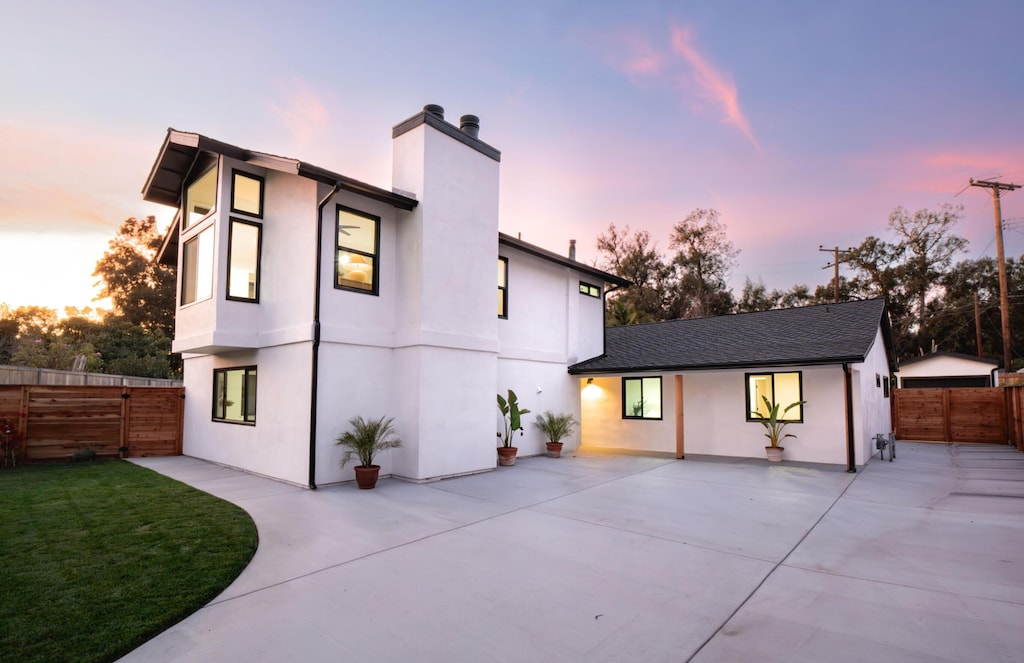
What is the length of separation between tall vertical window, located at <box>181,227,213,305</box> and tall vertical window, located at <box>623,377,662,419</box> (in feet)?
33.3

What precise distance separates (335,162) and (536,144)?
587 centimetres

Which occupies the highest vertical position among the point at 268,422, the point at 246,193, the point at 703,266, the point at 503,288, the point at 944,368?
the point at 703,266

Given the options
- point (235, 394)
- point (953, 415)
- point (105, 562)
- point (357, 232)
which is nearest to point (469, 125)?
point (357, 232)

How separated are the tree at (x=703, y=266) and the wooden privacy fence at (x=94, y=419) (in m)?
30.8

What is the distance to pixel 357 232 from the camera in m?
8.79

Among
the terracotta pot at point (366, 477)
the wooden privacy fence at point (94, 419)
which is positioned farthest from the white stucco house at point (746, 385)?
the wooden privacy fence at point (94, 419)

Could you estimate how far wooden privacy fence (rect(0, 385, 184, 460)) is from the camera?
9734 millimetres

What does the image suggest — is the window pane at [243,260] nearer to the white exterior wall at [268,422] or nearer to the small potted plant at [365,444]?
the white exterior wall at [268,422]

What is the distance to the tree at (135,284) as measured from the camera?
27281 mm

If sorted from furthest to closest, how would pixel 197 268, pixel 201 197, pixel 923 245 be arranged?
pixel 923 245, pixel 201 197, pixel 197 268

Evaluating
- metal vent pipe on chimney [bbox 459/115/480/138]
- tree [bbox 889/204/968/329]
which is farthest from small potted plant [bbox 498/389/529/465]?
tree [bbox 889/204/968/329]

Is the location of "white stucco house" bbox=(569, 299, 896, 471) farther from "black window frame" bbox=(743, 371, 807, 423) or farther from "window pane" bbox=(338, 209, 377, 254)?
"window pane" bbox=(338, 209, 377, 254)

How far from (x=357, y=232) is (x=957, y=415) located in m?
18.4

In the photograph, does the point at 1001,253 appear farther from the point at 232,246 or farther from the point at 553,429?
the point at 232,246
